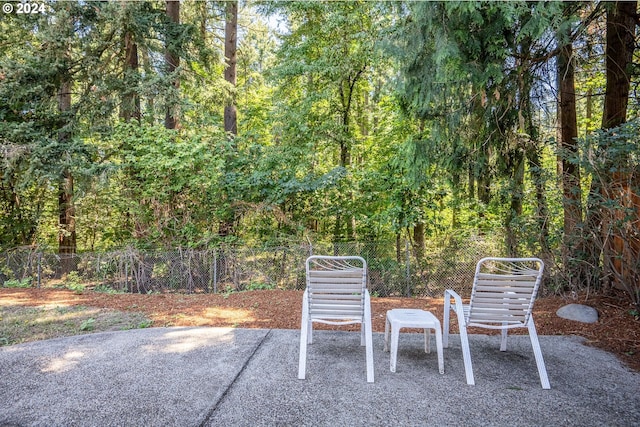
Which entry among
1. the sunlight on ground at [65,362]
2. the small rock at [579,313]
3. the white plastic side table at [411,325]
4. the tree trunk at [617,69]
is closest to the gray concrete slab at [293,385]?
the sunlight on ground at [65,362]

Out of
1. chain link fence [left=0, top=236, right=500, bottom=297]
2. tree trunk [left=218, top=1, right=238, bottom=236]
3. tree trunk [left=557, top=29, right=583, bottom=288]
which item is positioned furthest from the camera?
tree trunk [left=218, top=1, right=238, bottom=236]

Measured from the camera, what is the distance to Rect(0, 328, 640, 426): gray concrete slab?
220 cm

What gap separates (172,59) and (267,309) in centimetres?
751

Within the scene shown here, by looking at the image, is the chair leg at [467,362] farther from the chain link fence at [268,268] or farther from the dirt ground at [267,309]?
the chain link fence at [268,268]

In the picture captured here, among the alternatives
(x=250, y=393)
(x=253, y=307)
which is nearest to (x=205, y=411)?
(x=250, y=393)

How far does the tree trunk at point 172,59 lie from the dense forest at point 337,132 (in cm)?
4

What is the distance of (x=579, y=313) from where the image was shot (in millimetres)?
4262

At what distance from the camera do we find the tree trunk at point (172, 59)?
7.87m

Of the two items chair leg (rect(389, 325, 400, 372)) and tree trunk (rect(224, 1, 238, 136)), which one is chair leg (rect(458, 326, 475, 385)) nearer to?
chair leg (rect(389, 325, 400, 372))

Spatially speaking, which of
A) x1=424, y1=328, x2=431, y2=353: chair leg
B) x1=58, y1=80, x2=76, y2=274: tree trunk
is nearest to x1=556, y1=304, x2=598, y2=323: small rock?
x1=424, y1=328, x2=431, y2=353: chair leg

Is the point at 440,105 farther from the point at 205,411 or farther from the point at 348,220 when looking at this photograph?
the point at 205,411

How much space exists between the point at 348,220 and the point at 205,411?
260 inches

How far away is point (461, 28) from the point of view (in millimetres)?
4062

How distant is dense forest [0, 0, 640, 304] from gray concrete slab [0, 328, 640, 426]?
224 cm
